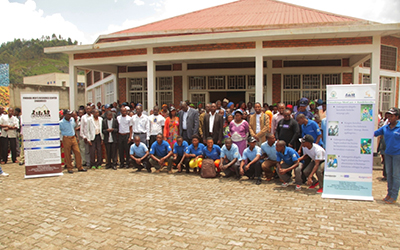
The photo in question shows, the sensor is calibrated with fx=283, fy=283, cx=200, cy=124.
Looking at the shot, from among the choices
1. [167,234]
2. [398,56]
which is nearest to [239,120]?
[167,234]

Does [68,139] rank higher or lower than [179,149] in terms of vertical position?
higher

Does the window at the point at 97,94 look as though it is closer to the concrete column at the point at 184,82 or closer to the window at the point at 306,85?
the concrete column at the point at 184,82

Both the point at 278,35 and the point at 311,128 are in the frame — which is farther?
the point at 278,35

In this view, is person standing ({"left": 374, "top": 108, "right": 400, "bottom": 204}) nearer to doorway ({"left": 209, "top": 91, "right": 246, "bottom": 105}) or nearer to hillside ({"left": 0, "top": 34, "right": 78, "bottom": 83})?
doorway ({"left": 209, "top": 91, "right": 246, "bottom": 105})

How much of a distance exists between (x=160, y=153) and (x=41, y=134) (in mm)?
3253

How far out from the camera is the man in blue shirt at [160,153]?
790 cm

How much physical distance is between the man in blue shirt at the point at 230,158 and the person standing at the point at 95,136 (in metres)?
3.92

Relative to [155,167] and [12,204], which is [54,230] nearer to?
[12,204]

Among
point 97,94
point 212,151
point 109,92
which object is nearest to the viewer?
point 212,151

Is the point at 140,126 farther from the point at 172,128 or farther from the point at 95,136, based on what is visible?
the point at 95,136

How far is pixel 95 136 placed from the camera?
854 centimetres

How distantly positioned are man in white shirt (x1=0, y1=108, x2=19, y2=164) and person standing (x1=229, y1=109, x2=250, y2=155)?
767cm

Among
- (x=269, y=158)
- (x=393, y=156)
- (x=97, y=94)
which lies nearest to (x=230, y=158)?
(x=269, y=158)

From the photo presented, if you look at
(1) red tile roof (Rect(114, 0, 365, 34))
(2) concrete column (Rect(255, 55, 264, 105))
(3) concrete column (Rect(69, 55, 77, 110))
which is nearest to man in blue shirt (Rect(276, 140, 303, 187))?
(2) concrete column (Rect(255, 55, 264, 105))
